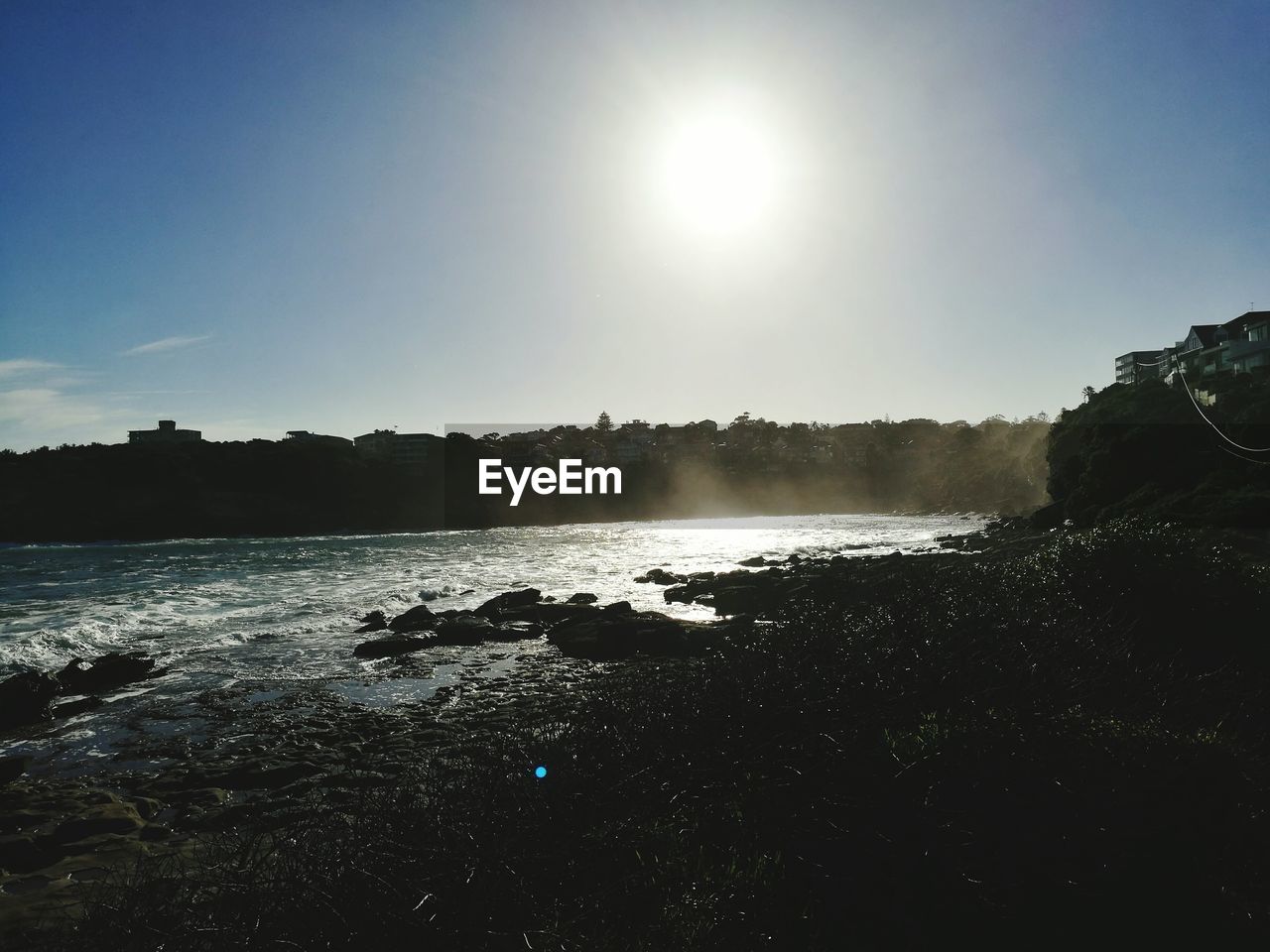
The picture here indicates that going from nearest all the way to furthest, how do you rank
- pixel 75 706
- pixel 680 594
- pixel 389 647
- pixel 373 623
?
pixel 75 706, pixel 389 647, pixel 373 623, pixel 680 594

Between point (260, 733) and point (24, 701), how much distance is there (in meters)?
5.76

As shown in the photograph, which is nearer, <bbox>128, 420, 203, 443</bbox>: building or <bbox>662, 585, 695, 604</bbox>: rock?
<bbox>662, 585, 695, 604</bbox>: rock

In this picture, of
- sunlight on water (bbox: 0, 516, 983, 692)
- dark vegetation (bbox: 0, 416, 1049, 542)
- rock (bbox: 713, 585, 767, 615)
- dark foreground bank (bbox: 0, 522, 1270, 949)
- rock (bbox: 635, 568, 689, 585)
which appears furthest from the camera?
dark vegetation (bbox: 0, 416, 1049, 542)

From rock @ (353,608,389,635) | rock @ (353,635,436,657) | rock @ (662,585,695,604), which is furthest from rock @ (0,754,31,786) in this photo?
rock @ (662,585,695,604)

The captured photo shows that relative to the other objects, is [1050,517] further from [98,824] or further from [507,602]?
[98,824]

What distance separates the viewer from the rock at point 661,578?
34.8m

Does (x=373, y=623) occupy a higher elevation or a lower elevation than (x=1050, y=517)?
lower

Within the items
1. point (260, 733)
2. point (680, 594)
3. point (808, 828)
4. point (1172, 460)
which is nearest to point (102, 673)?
point (260, 733)

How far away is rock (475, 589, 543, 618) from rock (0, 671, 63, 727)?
41.5 ft

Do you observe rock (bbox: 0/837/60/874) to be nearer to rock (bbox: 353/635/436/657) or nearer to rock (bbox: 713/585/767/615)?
rock (bbox: 353/635/436/657)

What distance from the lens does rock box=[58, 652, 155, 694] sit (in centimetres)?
1603

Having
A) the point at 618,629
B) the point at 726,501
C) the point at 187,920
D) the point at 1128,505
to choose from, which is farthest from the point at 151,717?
the point at 726,501

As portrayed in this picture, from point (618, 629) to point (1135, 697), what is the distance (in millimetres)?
13201

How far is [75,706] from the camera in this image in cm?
1460
